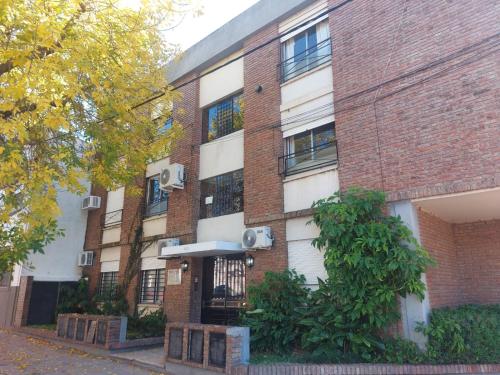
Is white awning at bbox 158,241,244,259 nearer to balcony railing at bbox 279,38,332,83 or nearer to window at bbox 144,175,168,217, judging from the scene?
window at bbox 144,175,168,217

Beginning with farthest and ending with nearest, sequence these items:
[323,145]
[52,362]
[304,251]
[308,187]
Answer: [323,145] < [308,187] < [304,251] < [52,362]

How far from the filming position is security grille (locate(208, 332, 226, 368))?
7441 millimetres

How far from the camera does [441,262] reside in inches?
336

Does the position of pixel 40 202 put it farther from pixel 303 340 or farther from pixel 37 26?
pixel 303 340

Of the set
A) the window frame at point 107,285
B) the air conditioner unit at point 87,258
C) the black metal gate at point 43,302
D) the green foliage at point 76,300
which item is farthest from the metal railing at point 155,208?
the black metal gate at point 43,302

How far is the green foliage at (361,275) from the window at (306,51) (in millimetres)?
4187

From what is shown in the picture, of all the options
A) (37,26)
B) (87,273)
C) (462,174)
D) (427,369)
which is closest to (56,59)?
(37,26)

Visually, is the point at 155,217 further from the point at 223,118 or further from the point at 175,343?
the point at 175,343

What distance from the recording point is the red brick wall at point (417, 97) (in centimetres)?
736

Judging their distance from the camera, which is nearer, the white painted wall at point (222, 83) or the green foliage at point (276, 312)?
the green foliage at point (276, 312)

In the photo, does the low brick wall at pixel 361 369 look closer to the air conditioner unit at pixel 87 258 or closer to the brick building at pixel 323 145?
the brick building at pixel 323 145

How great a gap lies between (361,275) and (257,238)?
10.2 ft

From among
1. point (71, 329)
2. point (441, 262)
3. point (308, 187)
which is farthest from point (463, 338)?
point (71, 329)

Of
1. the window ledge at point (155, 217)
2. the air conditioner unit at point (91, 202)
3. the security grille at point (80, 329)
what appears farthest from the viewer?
the air conditioner unit at point (91, 202)
